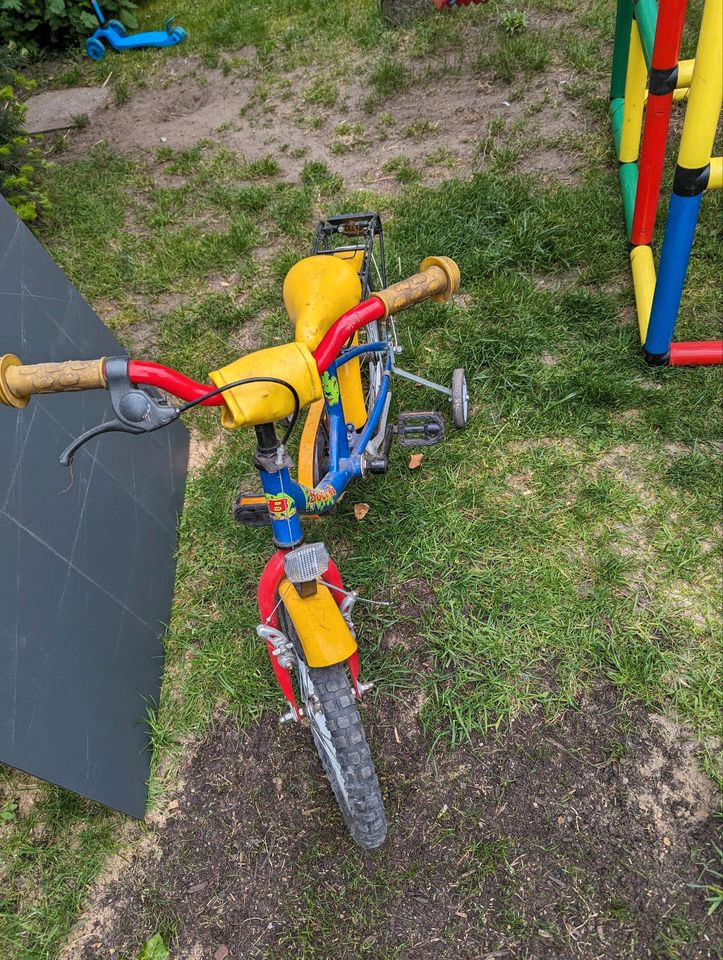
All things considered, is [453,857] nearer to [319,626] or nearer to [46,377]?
[319,626]

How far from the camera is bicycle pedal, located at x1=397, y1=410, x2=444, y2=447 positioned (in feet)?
8.33

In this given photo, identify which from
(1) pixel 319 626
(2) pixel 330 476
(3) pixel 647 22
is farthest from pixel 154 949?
(3) pixel 647 22

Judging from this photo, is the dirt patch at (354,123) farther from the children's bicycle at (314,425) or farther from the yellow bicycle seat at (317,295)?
the yellow bicycle seat at (317,295)

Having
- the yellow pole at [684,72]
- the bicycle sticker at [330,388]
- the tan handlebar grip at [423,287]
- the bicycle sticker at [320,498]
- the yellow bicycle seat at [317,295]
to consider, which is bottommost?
the bicycle sticker at [320,498]

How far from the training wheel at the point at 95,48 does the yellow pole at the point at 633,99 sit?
14.4 feet

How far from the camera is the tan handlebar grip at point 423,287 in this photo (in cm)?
158

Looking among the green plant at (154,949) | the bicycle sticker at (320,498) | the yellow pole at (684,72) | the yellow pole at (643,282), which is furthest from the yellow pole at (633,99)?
the green plant at (154,949)

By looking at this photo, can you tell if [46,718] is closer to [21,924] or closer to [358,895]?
[21,924]

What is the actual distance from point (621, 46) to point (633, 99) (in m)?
0.53

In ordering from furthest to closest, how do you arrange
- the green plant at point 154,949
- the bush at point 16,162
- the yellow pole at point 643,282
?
the bush at point 16,162 → the yellow pole at point 643,282 → the green plant at point 154,949

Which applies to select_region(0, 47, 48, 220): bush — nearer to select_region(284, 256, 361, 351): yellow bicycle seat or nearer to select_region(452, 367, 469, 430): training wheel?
select_region(284, 256, 361, 351): yellow bicycle seat

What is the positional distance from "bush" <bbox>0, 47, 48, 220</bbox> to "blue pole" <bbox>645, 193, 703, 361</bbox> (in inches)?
132

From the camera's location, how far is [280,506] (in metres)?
1.66

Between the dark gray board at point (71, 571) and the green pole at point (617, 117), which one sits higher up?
the green pole at point (617, 117)
